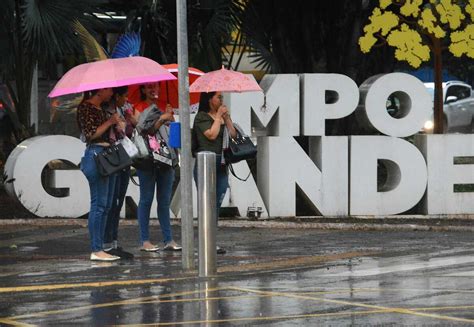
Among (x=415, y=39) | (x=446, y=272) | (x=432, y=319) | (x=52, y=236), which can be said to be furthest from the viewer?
(x=415, y=39)

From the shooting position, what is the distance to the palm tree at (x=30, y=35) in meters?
19.6

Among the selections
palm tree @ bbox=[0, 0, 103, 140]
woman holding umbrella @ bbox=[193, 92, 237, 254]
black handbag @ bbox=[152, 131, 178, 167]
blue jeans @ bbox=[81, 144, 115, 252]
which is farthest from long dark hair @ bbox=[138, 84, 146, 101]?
palm tree @ bbox=[0, 0, 103, 140]

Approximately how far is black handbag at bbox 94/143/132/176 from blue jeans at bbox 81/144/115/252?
59 millimetres

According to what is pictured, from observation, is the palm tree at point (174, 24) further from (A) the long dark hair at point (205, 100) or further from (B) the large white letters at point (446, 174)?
(A) the long dark hair at point (205, 100)

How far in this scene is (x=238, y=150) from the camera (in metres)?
13.9

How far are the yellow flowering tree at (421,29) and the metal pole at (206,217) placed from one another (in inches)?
338

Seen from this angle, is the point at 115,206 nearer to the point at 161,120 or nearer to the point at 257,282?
the point at 161,120

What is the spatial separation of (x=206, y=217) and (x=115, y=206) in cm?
208

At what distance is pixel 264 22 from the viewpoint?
69.7ft

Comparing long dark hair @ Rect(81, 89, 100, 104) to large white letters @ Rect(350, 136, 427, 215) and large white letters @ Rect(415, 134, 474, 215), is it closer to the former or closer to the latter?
large white letters @ Rect(350, 136, 427, 215)

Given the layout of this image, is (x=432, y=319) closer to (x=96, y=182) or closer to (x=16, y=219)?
(x=96, y=182)

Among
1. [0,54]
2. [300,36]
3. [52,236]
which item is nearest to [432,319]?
[52,236]

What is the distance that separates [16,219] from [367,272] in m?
6.40

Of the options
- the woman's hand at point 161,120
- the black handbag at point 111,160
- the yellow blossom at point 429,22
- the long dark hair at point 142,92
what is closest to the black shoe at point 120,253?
the black handbag at point 111,160
